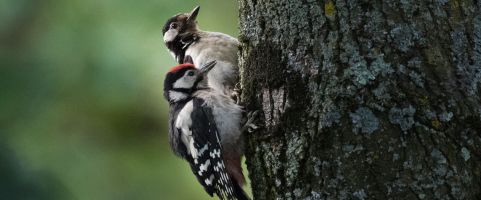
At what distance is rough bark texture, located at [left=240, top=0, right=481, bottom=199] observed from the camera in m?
3.06

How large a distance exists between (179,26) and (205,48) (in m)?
0.63

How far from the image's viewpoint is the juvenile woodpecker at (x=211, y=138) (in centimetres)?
426

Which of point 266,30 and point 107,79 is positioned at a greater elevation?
point 266,30

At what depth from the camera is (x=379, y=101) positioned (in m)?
3.14

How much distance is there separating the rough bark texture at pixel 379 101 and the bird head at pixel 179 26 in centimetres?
241

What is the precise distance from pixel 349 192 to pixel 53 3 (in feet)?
17.4

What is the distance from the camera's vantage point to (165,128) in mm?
7363

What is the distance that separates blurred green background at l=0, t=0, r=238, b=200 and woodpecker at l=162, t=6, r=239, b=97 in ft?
3.21

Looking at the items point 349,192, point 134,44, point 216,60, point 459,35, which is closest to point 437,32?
point 459,35

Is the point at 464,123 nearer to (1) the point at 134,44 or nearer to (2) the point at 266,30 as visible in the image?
(2) the point at 266,30

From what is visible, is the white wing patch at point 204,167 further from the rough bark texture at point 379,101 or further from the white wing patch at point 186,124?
the rough bark texture at point 379,101

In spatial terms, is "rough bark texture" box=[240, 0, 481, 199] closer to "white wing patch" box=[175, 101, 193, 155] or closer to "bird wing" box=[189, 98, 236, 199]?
"bird wing" box=[189, 98, 236, 199]

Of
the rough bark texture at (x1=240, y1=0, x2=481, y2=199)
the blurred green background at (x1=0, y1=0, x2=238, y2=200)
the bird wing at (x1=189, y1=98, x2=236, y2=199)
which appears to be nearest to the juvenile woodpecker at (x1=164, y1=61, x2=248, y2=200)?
the bird wing at (x1=189, y1=98, x2=236, y2=199)

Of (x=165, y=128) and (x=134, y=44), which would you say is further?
(x=165, y=128)
